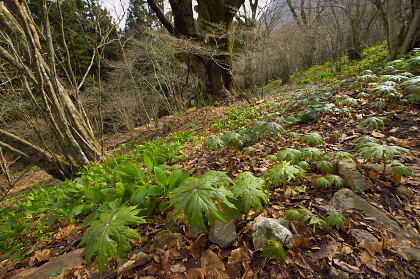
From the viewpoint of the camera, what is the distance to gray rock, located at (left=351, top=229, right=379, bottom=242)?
1.36 metres

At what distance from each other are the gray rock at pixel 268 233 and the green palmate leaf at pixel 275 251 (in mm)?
79

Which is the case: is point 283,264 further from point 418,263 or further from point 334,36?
point 334,36

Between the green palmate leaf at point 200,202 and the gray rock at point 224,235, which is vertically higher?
the green palmate leaf at point 200,202

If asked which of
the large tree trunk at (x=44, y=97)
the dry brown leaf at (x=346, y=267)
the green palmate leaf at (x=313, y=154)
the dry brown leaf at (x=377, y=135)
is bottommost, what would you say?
the dry brown leaf at (x=346, y=267)

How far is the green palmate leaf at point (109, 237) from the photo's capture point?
3.76ft

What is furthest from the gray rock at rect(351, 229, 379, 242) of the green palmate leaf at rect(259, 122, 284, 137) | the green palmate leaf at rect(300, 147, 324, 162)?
the green palmate leaf at rect(259, 122, 284, 137)

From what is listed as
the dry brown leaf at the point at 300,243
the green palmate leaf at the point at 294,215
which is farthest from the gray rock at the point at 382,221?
the dry brown leaf at the point at 300,243

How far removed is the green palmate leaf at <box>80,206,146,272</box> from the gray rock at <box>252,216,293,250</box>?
0.86m

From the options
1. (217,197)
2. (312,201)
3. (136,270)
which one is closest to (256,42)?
(312,201)

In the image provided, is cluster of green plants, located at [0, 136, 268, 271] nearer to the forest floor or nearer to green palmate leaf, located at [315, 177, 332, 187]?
the forest floor

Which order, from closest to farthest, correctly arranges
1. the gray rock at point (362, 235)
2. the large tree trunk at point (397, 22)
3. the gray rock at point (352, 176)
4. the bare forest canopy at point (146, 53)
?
the gray rock at point (362, 235) → the gray rock at point (352, 176) → the bare forest canopy at point (146, 53) → the large tree trunk at point (397, 22)

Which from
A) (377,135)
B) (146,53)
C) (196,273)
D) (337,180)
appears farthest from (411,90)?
(146,53)

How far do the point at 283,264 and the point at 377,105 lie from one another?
11.6ft

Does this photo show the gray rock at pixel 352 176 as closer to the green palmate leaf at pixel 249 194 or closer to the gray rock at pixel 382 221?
the gray rock at pixel 382 221
